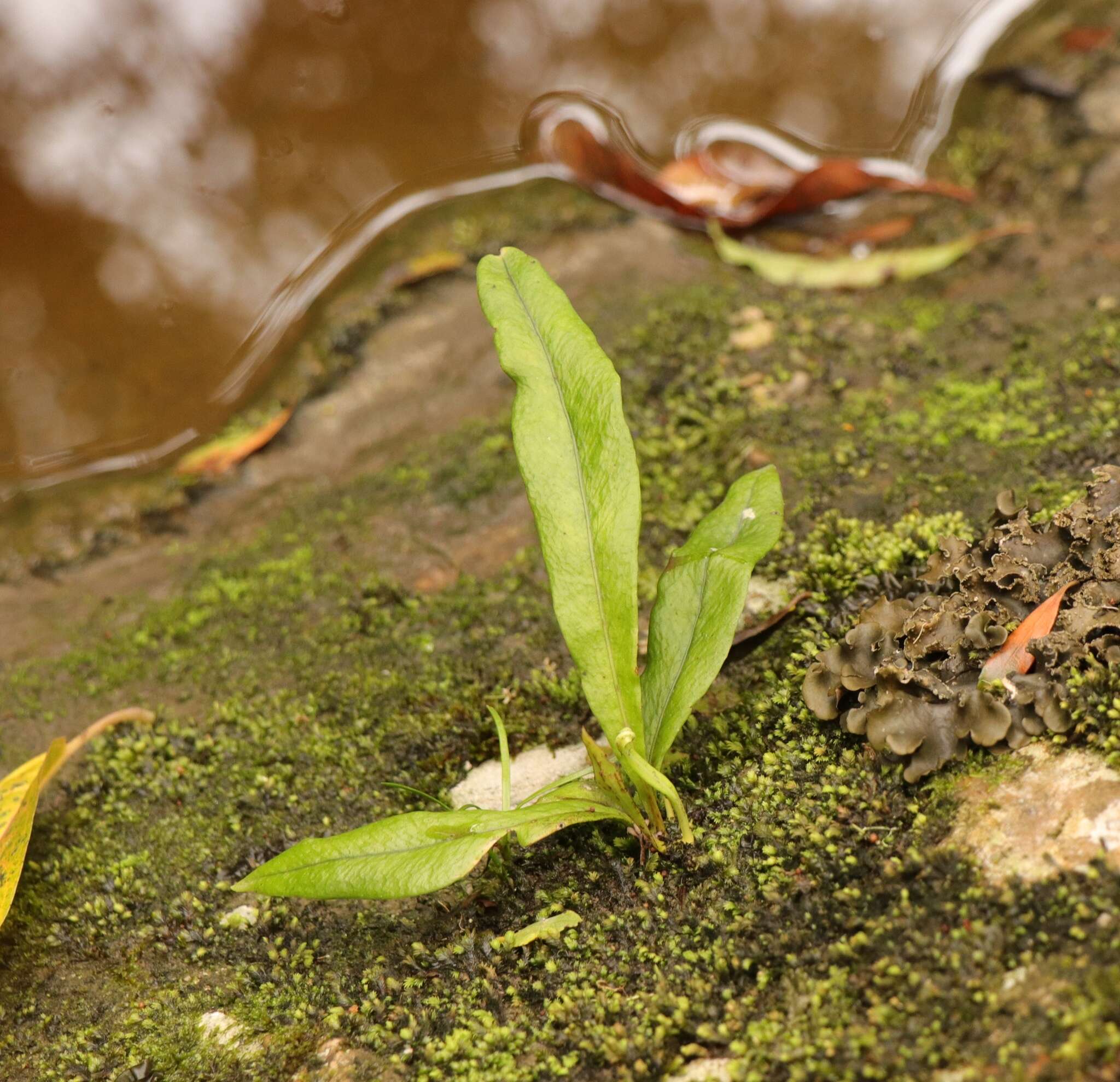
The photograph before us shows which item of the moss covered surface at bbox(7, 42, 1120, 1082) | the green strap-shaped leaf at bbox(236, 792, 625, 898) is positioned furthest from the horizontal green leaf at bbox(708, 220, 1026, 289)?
the green strap-shaped leaf at bbox(236, 792, 625, 898)

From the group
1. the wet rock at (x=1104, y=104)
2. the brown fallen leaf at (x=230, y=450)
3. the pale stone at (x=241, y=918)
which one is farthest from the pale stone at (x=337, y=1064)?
the wet rock at (x=1104, y=104)

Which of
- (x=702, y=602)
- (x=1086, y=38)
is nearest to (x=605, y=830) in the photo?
(x=702, y=602)

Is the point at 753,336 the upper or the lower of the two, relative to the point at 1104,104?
lower

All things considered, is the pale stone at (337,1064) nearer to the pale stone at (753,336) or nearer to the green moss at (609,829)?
the green moss at (609,829)

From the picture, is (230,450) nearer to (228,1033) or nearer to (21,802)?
(21,802)

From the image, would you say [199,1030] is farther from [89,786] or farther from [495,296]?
[495,296]

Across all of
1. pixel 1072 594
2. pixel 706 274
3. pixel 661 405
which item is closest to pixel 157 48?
pixel 706 274

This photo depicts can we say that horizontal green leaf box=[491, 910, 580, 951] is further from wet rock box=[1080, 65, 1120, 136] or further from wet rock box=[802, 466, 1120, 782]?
wet rock box=[1080, 65, 1120, 136]
